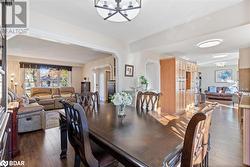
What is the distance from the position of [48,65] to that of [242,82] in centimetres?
888

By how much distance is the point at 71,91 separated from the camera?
8141 millimetres

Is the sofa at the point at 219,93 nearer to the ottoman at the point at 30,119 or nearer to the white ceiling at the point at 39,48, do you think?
the white ceiling at the point at 39,48

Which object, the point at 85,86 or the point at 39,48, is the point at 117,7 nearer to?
the point at 39,48

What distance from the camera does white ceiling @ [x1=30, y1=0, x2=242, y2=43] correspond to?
244 centimetres

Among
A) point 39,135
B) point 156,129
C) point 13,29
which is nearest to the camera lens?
point 156,129

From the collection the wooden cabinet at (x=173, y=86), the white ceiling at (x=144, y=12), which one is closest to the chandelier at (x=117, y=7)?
the white ceiling at (x=144, y=12)

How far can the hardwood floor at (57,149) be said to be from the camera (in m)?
2.23

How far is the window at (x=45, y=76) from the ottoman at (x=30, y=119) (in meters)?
4.37

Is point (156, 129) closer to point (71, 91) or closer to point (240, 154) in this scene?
point (240, 154)

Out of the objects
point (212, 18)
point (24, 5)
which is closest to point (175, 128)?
point (212, 18)

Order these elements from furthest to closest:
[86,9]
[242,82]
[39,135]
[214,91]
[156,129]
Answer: [214,91] → [242,82] → [39,135] → [86,9] → [156,129]

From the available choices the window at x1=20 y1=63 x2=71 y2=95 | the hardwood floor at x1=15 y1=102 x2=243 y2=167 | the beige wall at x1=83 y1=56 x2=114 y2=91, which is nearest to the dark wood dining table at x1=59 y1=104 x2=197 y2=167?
the hardwood floor at x1=15 y1=102 x2=243 y2=167

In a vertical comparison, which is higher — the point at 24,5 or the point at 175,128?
the point at 24,5

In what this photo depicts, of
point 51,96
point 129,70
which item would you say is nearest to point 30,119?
point 129,70
